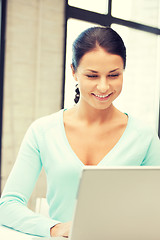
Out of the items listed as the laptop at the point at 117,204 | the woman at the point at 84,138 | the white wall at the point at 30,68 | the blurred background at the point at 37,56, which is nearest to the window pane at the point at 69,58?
the blurred background at the point at 37,56

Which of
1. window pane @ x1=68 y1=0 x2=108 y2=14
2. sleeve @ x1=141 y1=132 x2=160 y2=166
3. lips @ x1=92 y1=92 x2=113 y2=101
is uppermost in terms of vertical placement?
window pane @ x1=68 y1=0 x2=108 y2=14

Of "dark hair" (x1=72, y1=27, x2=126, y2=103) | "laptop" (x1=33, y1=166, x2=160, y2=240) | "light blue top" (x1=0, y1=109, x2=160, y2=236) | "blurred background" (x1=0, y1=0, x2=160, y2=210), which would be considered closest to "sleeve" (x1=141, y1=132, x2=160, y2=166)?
"light blue top" (x1=0, y1=109, x2=160, y2=236)

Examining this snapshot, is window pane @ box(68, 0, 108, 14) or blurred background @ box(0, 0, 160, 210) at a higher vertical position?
window pane @ box(68, 0, 108, 14)

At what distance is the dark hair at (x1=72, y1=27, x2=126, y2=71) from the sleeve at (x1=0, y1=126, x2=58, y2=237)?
356mm

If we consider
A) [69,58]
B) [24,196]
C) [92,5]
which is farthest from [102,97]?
[92,5]

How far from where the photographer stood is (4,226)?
105cm

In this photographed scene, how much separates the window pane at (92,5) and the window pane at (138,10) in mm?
114

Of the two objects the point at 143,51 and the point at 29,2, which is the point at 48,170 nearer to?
the point at 29,2

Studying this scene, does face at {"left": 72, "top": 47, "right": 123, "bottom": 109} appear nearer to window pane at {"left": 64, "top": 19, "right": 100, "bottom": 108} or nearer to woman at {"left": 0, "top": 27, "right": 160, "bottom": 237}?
woman at {"left": 0, "top": 27, "right": 160, "bottom": 237}

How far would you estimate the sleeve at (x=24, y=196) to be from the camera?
0.99 m

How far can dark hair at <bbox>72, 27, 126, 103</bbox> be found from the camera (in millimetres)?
1208

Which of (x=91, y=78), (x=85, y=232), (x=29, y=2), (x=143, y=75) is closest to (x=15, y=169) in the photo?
(x=91, y=78)

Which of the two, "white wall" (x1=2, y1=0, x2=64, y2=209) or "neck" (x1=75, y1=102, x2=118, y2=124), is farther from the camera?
"white wall" (x1=2, y1=0, x2=64, y2=209)

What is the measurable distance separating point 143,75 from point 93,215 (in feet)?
11.5
